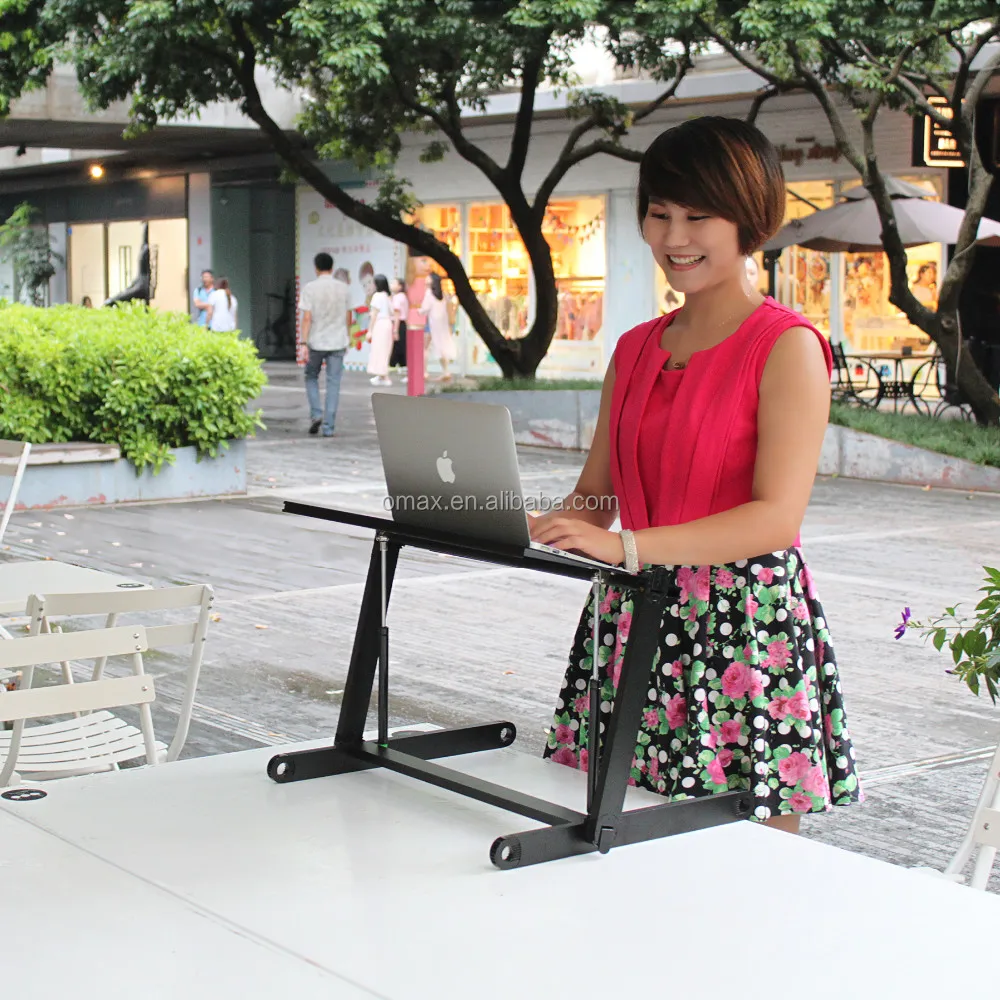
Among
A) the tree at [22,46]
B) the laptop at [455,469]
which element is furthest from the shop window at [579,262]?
the laptop at [455,469]

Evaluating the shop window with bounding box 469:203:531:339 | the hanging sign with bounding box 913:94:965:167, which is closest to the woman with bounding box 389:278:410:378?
the shop window with bounding box 469:203:531:339

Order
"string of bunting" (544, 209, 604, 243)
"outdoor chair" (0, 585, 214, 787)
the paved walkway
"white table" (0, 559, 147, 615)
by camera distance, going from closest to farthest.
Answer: "outdoor chair" (0, 585, 214, 787) < "white table" (0, 559, 147, 615) < the paved walkway < "string of bunting" (544, 209, 604, 243)

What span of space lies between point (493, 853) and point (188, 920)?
1.45 feet

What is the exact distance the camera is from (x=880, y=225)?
16.3 m

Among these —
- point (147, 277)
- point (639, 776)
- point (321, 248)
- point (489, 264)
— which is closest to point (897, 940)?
point (639, 776)

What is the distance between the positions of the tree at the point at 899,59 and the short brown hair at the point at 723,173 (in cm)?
1187

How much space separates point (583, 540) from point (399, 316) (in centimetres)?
2370

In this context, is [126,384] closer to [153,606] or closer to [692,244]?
[153,606]

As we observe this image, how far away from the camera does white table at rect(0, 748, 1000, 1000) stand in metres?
1.88

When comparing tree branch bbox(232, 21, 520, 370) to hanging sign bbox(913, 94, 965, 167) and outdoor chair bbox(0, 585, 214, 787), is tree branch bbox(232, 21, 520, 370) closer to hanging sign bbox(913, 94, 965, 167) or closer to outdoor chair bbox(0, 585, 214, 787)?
hanging sign bbox(913, 94, 965, 167)

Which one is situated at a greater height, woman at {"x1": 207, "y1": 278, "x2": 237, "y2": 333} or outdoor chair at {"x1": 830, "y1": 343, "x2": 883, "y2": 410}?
woman at {"x1": 207, "y1": 278, "x2": 237, "y2": 333}

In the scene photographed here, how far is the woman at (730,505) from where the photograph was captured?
2514 millimetres

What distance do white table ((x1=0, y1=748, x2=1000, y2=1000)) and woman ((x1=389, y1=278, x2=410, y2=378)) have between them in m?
23.5

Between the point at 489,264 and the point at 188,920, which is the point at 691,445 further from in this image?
the point at 489,264
